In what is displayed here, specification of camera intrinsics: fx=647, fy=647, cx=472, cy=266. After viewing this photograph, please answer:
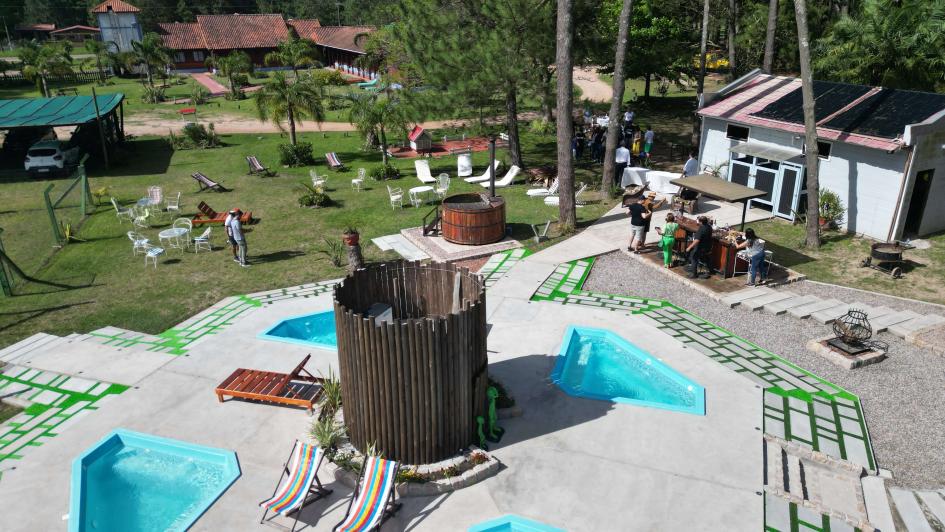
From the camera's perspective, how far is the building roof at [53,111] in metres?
26.6

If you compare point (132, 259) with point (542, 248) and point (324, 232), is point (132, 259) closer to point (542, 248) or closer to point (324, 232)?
point (324, 232)

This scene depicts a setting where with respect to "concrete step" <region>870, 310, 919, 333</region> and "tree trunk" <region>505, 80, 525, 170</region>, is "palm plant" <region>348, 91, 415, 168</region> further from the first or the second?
"concrete step" <region>870, 310, 919, 333</region>

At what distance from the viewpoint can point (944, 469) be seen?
360 inches

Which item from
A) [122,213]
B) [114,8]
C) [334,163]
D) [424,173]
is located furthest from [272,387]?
[114,8]

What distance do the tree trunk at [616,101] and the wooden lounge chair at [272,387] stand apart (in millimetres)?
13816

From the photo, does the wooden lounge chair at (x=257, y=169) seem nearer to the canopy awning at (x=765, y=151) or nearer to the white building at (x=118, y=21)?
the canopy awning at (x=765, y=151)

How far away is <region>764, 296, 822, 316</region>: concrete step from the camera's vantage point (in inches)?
543

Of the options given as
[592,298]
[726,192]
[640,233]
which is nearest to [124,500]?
[592,298]

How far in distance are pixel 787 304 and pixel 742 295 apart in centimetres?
92

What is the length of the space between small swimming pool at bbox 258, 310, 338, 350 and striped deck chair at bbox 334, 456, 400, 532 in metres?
4.91

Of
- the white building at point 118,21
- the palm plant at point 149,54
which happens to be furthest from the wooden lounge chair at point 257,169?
the white building at point 118,21

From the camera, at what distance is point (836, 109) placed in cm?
1898

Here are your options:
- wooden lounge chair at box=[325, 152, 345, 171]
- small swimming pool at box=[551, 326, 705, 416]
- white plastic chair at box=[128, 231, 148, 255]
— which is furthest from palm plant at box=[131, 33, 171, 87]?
small swimming pool at box=[551, 326, 705, 416]

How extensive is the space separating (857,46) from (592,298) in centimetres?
1639
